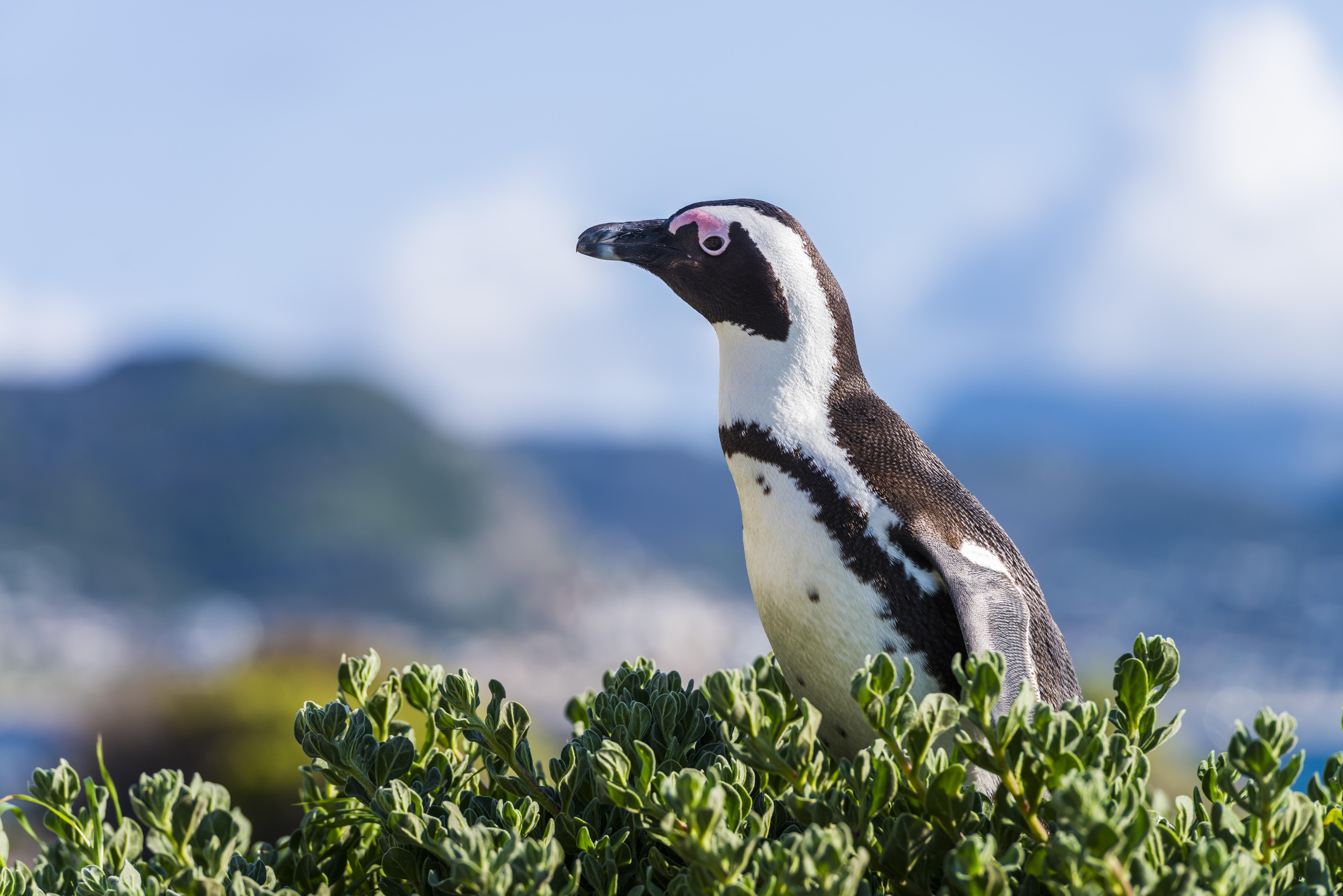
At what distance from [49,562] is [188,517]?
14886mm

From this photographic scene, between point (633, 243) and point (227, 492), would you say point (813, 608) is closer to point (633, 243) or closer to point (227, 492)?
point (633, 243)

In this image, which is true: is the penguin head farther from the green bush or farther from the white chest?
the green bush

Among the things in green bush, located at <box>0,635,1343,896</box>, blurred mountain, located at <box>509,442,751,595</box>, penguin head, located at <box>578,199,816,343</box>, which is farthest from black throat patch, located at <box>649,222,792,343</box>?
blurred mountain, located at <box>509,442,751,595</box>

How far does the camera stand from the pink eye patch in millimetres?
1881

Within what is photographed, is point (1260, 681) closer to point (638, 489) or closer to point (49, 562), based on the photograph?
point (638, 489)

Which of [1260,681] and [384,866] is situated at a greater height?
[1260,681]

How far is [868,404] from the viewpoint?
1830mm

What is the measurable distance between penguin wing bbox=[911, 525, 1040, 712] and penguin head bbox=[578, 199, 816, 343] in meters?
0.48

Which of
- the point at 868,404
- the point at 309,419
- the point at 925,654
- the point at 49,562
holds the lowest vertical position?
the point at 925,654

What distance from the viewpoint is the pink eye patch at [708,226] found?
188 cm

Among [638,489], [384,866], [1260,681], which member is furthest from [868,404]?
[638,489]

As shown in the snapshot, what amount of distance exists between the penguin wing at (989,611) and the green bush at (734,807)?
13 cm

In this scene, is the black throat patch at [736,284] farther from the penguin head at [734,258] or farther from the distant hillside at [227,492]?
the distant hillside at [227,492]

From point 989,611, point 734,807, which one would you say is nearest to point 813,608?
point 989,611
